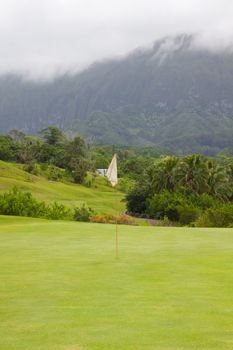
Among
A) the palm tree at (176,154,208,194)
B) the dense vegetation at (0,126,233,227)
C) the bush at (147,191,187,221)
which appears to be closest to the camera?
the dense vegetation at (0,126,233,227)

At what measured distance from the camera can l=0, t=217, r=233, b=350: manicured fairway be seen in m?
7.90

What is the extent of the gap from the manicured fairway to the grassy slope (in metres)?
73.0

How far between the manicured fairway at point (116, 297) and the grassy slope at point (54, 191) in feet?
239

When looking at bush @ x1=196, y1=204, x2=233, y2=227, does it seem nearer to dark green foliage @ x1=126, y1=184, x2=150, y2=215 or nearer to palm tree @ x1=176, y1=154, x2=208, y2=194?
dark green foliage @ x1=126, y1=184, x2=150, y2=215

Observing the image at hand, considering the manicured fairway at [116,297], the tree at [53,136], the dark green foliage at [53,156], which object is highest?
the tree at [53,136]

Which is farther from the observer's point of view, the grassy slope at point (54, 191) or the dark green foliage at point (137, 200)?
the grassy slope at point (54, 191)

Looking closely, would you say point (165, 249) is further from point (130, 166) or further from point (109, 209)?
point (130, 166)

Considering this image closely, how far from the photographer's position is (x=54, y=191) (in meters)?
106

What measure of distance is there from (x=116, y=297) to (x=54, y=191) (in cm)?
9574

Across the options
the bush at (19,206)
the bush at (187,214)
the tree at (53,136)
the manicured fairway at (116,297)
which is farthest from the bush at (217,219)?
the tree at (53,136)

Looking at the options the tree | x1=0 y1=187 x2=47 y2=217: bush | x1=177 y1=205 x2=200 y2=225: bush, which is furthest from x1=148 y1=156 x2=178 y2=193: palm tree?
the tree

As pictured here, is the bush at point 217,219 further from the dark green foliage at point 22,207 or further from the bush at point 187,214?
the dark green foliage at point 22,207

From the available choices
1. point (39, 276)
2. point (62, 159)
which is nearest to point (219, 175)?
point (62, 159)

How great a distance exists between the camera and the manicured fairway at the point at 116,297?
7.90 m
